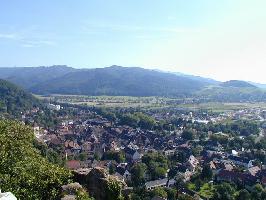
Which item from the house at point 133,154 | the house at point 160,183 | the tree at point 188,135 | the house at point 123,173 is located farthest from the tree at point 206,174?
the tree at point 188,135

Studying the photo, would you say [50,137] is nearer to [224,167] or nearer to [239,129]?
[224,167]

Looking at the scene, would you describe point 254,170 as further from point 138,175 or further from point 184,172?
point 138,175

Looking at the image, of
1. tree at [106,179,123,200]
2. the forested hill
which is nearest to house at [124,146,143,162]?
tree at [106,179,123,200]

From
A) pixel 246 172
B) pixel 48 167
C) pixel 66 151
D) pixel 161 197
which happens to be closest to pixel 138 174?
pixel 161 197

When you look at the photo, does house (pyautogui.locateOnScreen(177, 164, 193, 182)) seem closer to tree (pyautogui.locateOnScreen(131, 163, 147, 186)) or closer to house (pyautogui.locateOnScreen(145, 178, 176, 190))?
house (pyautogui.locateOnScreen(145, 178, 176, 190))

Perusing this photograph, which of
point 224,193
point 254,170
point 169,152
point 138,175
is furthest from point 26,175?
point 169,152

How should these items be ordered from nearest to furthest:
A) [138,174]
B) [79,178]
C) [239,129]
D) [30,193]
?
[30,193] → [79,178] → [138,174] → [239,129]
